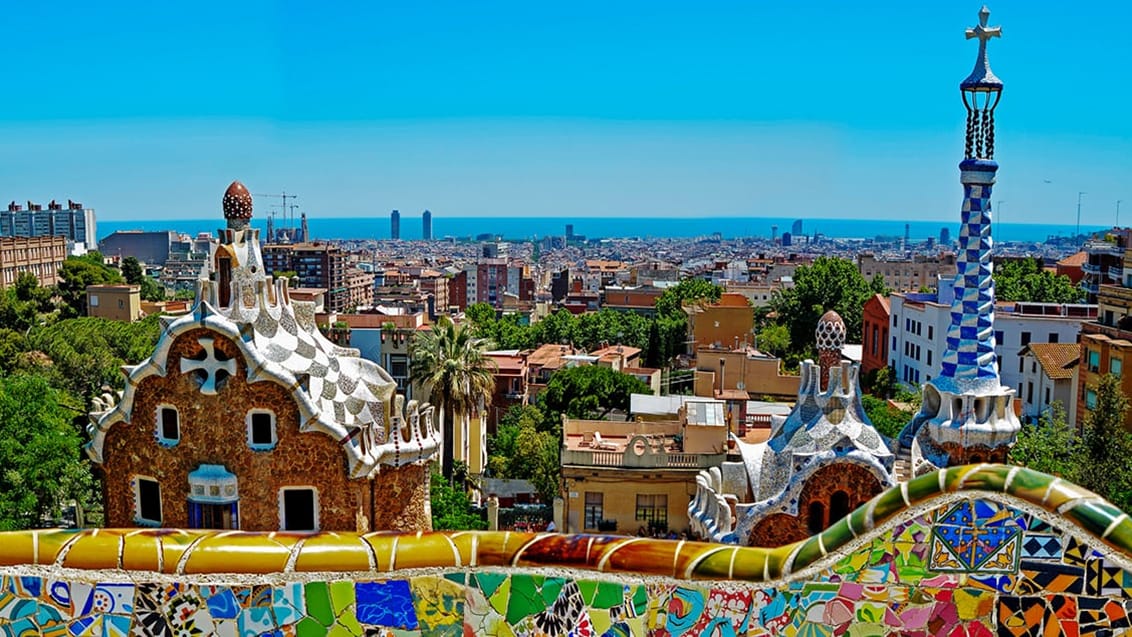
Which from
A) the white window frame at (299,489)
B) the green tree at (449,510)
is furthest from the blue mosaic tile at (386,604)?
the green tree at (449,510)

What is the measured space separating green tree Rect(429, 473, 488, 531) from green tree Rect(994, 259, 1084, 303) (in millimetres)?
40354

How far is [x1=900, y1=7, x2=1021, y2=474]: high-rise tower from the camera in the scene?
15641mm

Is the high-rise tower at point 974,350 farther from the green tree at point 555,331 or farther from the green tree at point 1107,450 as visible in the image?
the green tree at point 555,331

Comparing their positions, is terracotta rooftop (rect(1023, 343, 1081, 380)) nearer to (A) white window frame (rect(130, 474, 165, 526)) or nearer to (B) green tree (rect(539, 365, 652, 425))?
(B) green tree (rect(539, 365, 652, 425))

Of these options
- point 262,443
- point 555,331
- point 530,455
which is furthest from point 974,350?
point 555,331

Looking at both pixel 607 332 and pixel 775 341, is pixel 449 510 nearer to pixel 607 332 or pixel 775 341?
pixel 775 341

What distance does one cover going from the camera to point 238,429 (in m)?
15.9

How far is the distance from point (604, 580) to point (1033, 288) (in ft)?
196

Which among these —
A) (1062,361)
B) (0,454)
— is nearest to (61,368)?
(0,454)

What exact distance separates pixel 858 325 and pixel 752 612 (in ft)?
206

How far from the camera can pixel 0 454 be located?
24938mm

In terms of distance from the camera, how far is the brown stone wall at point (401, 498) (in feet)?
55.6

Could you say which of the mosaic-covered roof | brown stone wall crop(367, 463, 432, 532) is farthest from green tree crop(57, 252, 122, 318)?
brown stone wall crop(367, 463, 432, 532)

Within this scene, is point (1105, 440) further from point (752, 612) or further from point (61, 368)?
point (61, 368)
